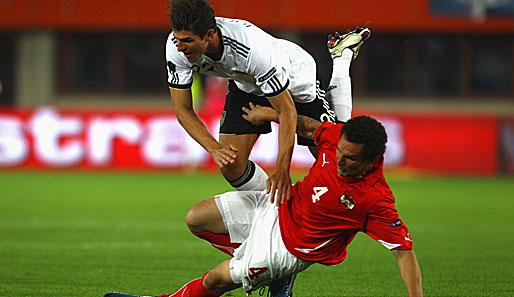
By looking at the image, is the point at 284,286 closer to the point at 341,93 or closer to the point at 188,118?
the point at 188,118

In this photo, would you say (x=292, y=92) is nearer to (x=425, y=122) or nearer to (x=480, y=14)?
(x=425, y=122)

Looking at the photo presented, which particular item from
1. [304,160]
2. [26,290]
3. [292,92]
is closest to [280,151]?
[292,92]

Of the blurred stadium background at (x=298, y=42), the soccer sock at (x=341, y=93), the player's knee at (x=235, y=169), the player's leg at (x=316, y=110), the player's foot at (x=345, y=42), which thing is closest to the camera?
the player's knee at (x=235, y=169)

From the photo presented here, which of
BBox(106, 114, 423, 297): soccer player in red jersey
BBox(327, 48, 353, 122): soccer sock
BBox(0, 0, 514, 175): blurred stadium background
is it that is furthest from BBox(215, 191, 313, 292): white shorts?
BBox(0, 0, 514, 175): blurred stadium background

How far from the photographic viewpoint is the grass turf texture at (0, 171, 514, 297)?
605cm

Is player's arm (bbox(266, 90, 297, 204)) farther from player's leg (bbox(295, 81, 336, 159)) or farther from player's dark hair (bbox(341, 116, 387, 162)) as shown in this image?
player's leg (bbox(295, 81, 336, 159))

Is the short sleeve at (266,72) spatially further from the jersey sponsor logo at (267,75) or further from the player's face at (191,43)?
the player's face at (191,43)

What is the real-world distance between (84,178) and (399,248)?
472 inches

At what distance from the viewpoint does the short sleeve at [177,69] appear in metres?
5.42

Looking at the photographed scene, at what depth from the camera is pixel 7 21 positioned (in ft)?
74.1

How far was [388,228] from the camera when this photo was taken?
4465mm

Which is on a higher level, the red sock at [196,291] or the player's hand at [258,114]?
the player's hand at [258,114]

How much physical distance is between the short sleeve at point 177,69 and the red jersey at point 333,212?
106 centimetres

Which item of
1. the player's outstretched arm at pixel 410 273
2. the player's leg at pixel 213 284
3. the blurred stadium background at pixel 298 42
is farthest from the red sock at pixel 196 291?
the blurred stadium background at pixel 298 42
